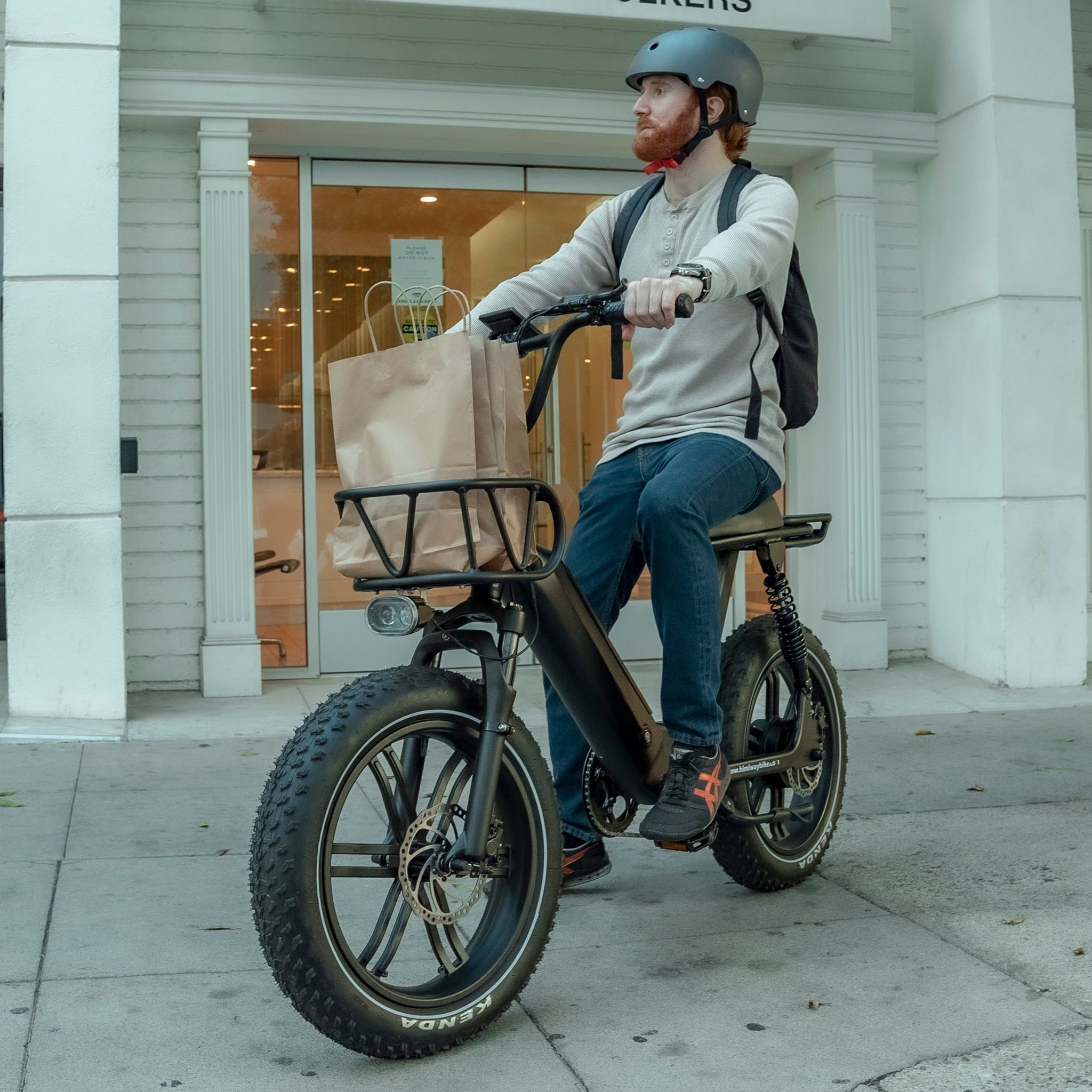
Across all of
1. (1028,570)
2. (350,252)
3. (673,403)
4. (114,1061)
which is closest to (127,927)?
(114,1061)

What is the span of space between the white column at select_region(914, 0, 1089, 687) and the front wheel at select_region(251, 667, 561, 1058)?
5.34 meters

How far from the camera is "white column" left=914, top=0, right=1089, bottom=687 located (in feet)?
24.4

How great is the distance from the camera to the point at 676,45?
308cm

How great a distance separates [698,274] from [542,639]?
31.7 inches

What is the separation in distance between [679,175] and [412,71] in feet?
15.2

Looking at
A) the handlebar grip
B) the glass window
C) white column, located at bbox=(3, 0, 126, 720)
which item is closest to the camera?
the handlebar grip

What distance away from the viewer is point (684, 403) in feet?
10.7

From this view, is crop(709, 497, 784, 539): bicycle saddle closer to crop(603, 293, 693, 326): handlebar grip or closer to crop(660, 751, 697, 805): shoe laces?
crop(660, 751, 697, 805): shoe laces

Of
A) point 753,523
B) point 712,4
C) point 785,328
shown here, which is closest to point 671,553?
point 753,523

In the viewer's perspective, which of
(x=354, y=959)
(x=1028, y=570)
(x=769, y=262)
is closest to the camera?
(x=354, y=959)

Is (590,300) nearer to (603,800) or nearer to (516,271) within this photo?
(603,800)

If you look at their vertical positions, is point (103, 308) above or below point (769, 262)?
above

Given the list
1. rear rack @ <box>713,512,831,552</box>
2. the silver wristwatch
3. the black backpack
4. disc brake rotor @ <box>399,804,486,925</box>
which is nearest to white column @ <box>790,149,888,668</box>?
rear rack @ <box>713,512,831,552</box>

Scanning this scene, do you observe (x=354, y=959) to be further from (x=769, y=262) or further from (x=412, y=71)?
(x=412, y=71)
